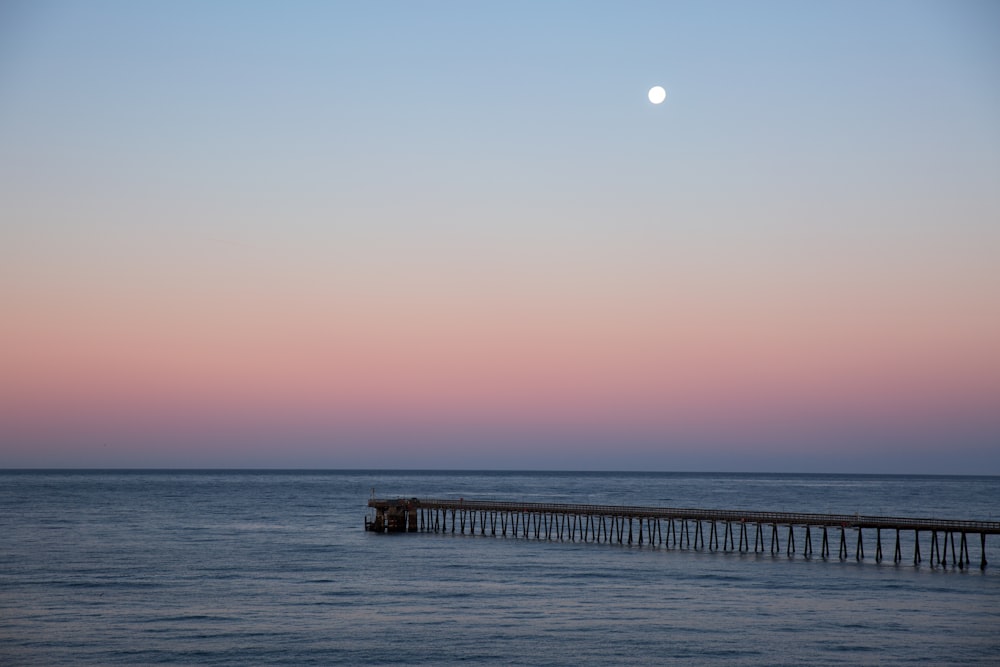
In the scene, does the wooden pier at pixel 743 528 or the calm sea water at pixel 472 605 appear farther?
the wooden pier at pixel 743 528

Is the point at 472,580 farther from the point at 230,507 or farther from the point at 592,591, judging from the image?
the point at 230,507

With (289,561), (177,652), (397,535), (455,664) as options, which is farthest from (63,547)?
(455,664)

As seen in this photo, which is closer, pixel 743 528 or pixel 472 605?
pixel 472 605

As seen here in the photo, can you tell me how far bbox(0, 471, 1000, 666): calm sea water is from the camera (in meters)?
46.6

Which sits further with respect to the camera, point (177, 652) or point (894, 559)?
point (894, 559)

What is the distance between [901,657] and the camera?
45.3 meters

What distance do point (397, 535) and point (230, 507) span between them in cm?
6741

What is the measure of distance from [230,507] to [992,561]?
116 m

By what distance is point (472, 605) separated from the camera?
5866cm

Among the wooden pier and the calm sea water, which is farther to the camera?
the wooden pier

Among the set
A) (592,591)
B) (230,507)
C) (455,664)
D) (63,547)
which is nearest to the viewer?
(455,664)

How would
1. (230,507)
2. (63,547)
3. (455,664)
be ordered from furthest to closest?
1. (230,507)
2. (63,547)
3. (455,664)

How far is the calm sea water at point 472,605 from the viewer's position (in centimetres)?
4659

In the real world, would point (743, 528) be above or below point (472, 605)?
above
